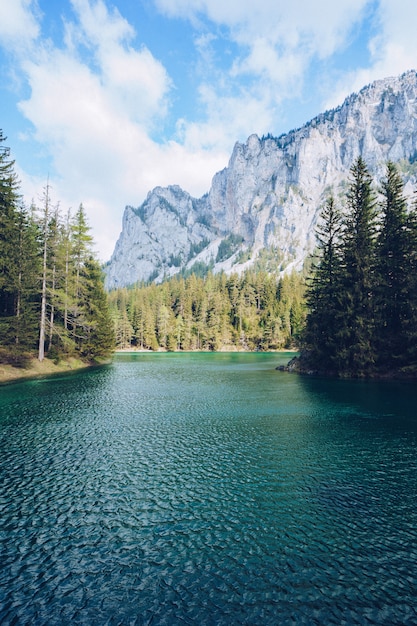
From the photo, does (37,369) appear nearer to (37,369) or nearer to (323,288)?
(37,369)

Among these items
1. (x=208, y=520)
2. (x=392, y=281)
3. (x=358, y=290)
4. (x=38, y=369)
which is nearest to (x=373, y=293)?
(x=358, y=290)

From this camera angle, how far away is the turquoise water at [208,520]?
7293mm

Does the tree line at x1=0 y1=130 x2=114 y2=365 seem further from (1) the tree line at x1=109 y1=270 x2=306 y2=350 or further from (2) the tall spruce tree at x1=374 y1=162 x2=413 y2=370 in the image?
(1) the tree line at x1=109 y1=270 x2=306 y2=350

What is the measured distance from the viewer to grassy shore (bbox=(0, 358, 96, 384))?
38.3 m

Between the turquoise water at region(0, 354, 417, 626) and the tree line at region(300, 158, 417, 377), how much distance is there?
21044 millimetres

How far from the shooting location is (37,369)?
4347cm

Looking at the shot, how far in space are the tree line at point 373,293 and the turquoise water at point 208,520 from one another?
829 inches

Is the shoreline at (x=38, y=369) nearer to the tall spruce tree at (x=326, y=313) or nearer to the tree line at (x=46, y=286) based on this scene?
the tree line at (x=46, y=286)

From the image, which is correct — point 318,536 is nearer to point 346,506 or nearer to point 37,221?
point 346,506

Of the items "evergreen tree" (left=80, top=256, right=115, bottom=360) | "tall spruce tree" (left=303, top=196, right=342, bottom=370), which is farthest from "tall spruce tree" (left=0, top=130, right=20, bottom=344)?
"tall spruce tree" (left=303, top=196, right=342, bottom=370)

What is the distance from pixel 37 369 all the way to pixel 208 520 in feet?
131

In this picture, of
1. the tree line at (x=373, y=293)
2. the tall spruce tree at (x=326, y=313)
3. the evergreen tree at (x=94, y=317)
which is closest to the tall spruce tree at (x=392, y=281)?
the tree line at (x=373, y=293)

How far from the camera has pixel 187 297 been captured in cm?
12800

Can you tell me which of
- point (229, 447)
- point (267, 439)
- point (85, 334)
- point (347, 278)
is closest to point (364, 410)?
point (267, 439)
